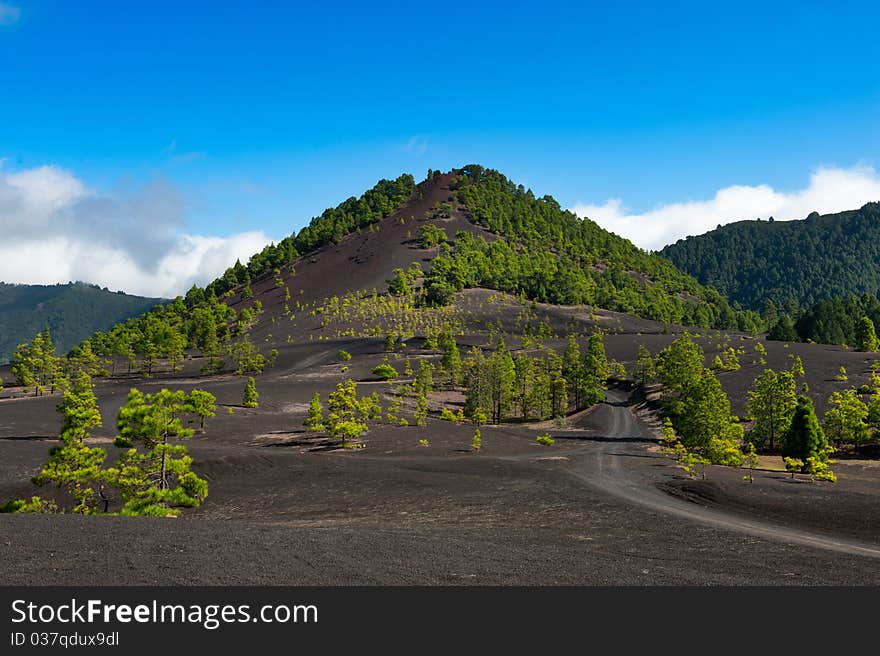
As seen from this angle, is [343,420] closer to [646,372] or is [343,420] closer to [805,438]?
[805,438]

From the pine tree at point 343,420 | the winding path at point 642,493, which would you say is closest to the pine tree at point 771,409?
the winding path at point 642,493

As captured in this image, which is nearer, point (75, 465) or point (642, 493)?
point (75, 465)

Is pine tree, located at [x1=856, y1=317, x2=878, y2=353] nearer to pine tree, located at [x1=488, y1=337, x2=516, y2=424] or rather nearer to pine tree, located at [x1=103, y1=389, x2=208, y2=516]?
pine tree, located at [x1=488, y1=337, x2=516, y2=424]

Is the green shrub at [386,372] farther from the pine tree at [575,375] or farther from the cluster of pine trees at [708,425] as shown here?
the cluster of pine trees at [708,425]

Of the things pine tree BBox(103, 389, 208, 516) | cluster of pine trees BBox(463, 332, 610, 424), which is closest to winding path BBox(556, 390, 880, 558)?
cluster of pine trees BBox(463, 332, 610, 424)

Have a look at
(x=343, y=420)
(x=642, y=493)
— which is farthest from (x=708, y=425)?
(x=343, y=420)

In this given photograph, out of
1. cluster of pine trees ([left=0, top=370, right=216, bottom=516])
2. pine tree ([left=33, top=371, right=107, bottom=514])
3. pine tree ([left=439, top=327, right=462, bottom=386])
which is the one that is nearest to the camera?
cluster of pine trees ([left=0, top=370, right=216, bottom=516])

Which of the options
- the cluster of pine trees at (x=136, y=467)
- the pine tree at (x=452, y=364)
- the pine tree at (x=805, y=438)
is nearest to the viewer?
the cluster of pine trees at (x=136, y=467)

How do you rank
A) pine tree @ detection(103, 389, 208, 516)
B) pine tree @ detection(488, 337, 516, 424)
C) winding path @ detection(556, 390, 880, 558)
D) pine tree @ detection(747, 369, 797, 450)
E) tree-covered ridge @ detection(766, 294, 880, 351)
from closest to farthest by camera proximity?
winding path @ detection(556, 390, 880, 558) → pine tree @ detection(103, 389, 208, 516) → pine tree @ detection(747, 369, 797, 450) → pine tree @ detection(488, 337, 516, 424) → tree-covered ridge @ detection(766, 294, 880, 351)

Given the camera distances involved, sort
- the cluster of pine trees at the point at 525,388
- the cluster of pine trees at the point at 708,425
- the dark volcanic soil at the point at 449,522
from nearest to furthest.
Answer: the dark volcanic soil at the point at 449,522
the cluster of pine trees at the point at 708,425
the cluster of pine trees at the point at 525,388

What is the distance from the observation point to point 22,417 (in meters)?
66.4
